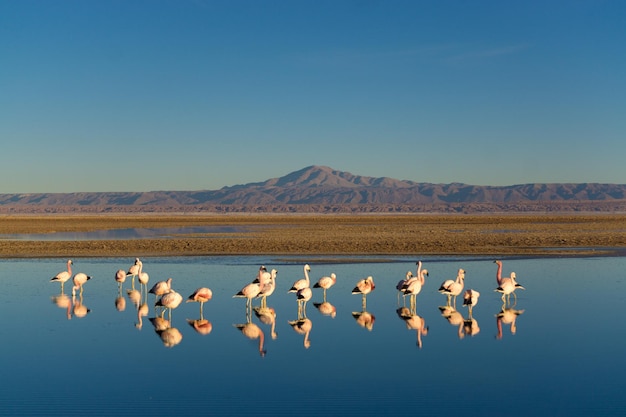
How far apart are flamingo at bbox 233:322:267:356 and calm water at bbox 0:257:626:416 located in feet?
0.44

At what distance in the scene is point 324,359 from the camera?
12477mm

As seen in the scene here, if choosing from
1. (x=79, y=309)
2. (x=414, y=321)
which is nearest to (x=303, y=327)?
(x=414, y=321)

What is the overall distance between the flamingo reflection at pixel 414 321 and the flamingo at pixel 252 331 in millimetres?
2947

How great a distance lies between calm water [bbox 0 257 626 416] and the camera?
10.0m

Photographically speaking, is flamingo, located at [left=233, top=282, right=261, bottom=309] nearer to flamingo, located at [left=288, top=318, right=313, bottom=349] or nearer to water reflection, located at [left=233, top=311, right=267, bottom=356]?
water reflection, located at [left=233, top=311, right=267, bottom=356]

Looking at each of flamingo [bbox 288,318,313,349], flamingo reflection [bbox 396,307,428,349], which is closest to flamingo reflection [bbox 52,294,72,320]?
flamingo [bbox 288,318,313,349]

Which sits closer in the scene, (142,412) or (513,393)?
(142,412)

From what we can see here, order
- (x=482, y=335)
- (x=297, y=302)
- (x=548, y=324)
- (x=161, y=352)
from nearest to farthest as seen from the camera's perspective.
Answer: (x=161, y=352), (x=482, y=335), (x=548, y=324), (x=297, y=302)

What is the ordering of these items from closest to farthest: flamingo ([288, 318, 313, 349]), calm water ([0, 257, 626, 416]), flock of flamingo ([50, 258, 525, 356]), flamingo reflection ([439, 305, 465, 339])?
calm water ([0, 257, 626, 416])
flamingo ([288, 318, 313, 349])
flamingo reflection ([439, 305, 465, 339])
flock of flamingo ([50, 258, 525, 356])

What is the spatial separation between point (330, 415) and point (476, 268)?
64.1 feet

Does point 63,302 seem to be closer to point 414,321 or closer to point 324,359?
point 414,321

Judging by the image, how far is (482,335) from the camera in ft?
47.7

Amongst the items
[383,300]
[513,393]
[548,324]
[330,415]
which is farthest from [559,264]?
[330,415]

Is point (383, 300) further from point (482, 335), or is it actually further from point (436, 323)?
point (482, 335)
